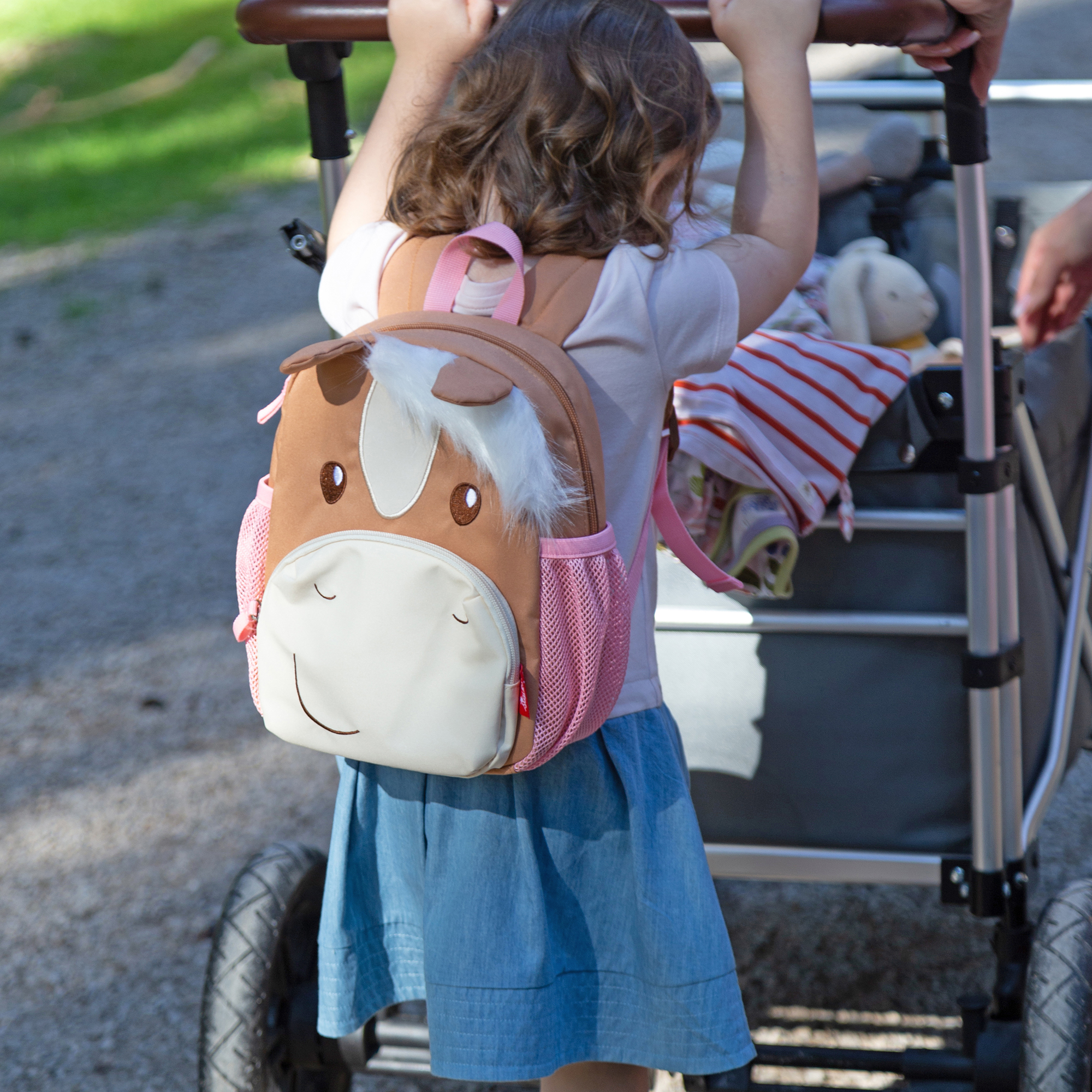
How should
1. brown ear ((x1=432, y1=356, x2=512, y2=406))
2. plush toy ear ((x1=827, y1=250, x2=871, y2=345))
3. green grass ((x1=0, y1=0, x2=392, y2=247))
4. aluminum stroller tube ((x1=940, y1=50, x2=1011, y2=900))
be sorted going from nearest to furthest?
brown ear ((x1=432, y1=356, x2=512, y2=406)) → aluminum stroller tube ((x1=940, y1=50, x2=1011, y2=900)) → plush toy ear ((x1=827, y1=250, x2=871, y2=345)) → green grass ((x1=0, y1=0, x2=392, y2=247))

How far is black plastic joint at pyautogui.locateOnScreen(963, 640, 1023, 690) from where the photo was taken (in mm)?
1451

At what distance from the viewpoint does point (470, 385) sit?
3.27 ft

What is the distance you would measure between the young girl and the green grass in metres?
5.25

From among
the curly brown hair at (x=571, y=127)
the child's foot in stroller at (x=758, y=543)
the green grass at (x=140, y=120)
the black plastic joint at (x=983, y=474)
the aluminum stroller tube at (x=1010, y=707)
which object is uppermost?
the curly brown hair at (x=571, y=127)

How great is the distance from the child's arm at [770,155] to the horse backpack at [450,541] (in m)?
0.15

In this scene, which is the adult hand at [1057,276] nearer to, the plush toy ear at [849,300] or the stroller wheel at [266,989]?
the plush toy ear at [849,300]

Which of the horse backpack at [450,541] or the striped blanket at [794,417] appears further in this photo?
the striped blanket at [794,417]

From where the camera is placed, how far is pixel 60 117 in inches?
316

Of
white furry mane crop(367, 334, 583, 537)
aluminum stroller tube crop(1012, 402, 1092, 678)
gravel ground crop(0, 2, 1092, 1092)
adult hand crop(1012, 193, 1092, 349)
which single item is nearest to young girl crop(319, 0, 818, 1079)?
white furry mane crop(367, 334, 583, 537)

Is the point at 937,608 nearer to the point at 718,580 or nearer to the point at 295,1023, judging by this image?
the point at 718,580

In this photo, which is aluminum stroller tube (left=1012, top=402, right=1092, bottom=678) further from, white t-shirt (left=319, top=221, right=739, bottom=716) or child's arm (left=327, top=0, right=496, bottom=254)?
child's arm (left=327, top=0, right=496, bottom=254)

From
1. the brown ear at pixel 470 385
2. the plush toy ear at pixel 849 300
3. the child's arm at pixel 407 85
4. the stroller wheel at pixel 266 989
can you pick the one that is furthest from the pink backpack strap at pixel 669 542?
the plush toy ear at pixel 849 300

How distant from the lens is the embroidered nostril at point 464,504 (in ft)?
3.45

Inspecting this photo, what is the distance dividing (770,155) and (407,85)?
35 centimetres
